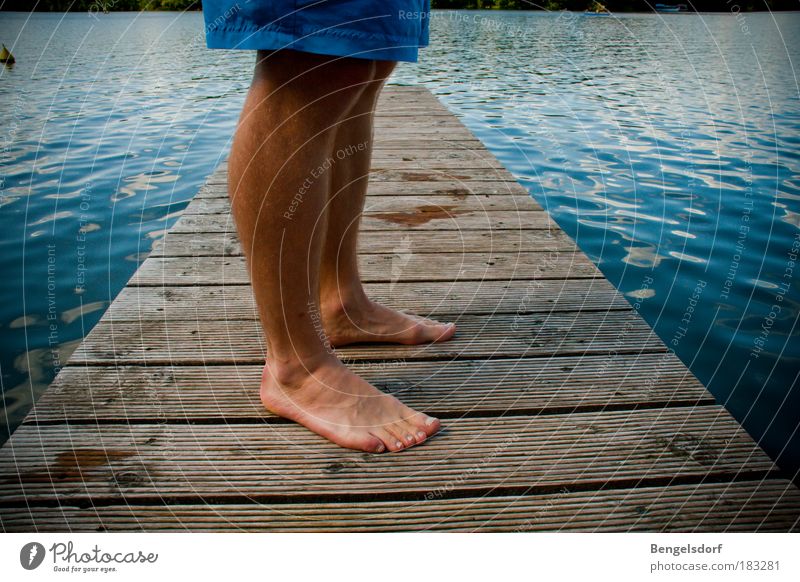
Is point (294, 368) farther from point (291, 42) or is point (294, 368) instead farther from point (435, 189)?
point (435, 189)

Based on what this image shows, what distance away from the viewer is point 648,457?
3.82 ft

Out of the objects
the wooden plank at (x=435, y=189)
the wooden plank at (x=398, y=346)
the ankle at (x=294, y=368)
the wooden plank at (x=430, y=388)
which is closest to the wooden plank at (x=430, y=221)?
the wooden plank at (x=435, y=189)

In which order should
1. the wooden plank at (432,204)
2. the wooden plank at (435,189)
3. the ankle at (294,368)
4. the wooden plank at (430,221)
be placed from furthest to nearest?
1. the wooden plank at (435,189)
2. the wooden plank at (432,204)
3. the wooden plank at (430,221)
4. the ankle at (294,368)

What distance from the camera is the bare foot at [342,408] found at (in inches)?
47.3

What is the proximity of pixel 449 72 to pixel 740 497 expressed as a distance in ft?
30.1

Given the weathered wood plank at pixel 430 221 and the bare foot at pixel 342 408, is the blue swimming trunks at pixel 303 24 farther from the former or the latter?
the weathered wood plank at pixel 430 221

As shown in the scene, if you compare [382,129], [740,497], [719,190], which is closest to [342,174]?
[740,497]

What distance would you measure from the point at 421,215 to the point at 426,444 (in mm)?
1585

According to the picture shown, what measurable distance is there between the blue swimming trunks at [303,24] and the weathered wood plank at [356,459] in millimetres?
783

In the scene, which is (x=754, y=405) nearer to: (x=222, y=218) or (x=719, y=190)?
(x=222, y=218)

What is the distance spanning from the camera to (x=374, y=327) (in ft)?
5.20

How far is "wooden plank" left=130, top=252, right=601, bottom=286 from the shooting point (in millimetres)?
1987

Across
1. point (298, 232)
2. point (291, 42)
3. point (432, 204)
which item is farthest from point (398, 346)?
point (432, 204)

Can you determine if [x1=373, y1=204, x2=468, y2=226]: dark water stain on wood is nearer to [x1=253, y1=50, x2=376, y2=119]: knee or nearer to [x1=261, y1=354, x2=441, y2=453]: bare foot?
[x1=261, y1=354, x2=441, y2=453]: bare foot
